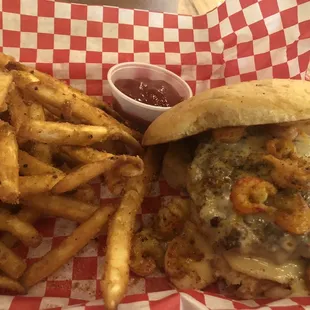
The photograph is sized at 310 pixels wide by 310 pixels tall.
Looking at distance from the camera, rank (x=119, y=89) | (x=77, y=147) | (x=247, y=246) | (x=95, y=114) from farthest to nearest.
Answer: (x=119, y=89) → (x=95, y=114) → (x=77, y=147) → (x=247, y=246)

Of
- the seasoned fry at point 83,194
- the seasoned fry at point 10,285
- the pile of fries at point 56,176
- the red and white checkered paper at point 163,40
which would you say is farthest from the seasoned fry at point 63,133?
the red and white checkered paper at point 163,40

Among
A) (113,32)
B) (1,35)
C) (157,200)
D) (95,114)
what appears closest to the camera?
(95,114)

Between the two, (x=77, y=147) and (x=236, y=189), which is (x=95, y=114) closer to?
(x=77, y=147)

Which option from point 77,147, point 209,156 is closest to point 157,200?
point 209,156

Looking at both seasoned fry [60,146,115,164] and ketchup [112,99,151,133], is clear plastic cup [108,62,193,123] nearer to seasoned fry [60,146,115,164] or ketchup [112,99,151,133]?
ketchup [112,99,151,133]

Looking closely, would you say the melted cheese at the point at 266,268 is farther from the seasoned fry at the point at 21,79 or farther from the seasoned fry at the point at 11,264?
the seasoned fry at the point at 21,79

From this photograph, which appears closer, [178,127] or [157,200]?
[178,127]

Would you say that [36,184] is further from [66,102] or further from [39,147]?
[66,102]
